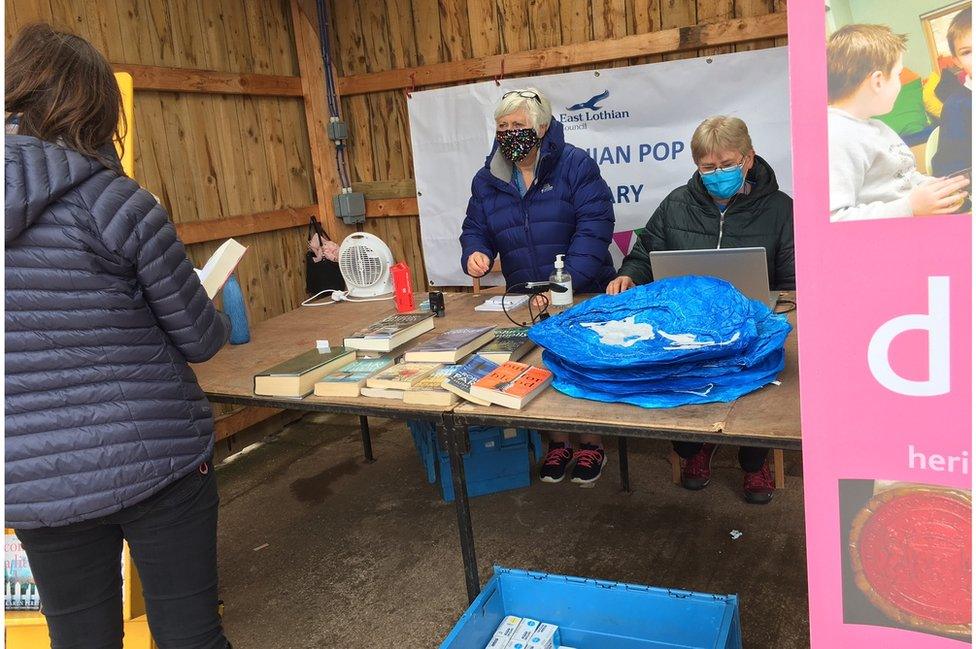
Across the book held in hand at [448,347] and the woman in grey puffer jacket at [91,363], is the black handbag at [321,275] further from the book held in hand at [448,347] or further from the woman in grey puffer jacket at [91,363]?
the woman in grey puffer jacket at [91,363]

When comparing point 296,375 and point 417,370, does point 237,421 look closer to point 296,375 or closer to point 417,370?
point 296,375

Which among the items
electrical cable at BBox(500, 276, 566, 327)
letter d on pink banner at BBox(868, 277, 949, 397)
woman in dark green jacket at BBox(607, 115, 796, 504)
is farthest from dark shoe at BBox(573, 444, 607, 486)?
letter d on pink banner at BBox(868, 277, 949, 397)

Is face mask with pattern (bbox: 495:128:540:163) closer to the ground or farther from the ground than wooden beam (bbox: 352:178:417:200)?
farther from the ground

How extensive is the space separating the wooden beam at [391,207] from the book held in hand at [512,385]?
116 inches

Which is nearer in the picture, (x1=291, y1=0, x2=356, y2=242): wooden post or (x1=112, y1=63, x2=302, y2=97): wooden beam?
(x1=112, y1=63, x2=302, y2=97): wooden beam

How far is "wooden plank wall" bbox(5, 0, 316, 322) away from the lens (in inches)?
142

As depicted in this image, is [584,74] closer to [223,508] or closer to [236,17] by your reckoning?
[236,17]

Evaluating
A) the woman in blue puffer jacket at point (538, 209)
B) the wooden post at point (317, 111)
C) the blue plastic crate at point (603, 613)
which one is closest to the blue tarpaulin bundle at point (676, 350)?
the blue plastic crate at point (603, 613)

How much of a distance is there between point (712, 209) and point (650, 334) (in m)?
1.28

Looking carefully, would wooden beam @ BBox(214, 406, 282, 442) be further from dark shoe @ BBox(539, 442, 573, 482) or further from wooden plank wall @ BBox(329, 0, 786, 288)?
dark shoe @ BBox(539, 442, 573, 482)

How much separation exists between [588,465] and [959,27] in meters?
2.76

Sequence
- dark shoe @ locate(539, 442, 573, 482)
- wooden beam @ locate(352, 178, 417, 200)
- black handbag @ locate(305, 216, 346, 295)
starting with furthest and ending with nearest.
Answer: wooden beam @ locate(352, 178, 417, 200) < black handbag @ locate(305, 216, 346, 295) < dark shoe @ locate(539, 442, 573, 482)

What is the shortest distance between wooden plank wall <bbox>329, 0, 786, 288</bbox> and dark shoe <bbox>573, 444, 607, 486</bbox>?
201 cm

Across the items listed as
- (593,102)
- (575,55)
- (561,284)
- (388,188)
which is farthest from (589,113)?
(561,284)
